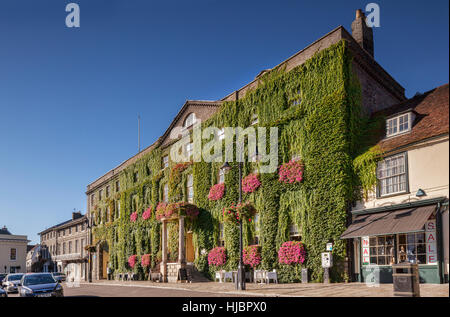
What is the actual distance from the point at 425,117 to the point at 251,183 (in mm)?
10583

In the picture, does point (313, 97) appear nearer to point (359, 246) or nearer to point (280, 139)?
point (280, 139)

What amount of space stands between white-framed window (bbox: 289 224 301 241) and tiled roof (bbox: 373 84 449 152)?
6476 millimetres

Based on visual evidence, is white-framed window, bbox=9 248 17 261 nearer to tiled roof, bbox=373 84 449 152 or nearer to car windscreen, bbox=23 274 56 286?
car windscreen, bbox=23 274 56 286

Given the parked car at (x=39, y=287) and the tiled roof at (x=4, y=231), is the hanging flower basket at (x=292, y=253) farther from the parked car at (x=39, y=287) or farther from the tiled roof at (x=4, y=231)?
the tiled roof at (x=4, y=231)

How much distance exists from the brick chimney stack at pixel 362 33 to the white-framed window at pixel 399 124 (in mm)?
6982

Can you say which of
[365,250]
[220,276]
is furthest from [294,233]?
[220,276]

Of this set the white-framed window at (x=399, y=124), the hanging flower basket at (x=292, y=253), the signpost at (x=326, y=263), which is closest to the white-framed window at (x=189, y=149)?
the hanging flower basket at (x=292, y=253)

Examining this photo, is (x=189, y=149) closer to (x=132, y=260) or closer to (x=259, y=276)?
(x=132, y=260)

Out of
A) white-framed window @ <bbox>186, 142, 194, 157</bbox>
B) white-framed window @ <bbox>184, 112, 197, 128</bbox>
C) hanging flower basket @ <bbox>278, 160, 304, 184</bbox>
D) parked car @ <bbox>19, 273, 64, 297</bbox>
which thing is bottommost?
parked car @ <bbox>19, 273, 64, 297</bbox>

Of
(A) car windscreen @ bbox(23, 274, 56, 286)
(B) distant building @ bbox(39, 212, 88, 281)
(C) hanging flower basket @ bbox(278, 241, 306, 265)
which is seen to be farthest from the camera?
(B) distant building @ bbox(39, 212, 88, 281)

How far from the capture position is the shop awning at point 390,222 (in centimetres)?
1764

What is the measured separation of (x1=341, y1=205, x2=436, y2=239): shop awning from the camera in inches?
695

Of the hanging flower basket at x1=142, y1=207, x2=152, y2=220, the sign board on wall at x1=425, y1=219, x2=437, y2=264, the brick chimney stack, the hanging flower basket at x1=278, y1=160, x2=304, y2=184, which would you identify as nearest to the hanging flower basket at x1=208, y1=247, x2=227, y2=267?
the hanging flower basket at x1=278, y1=160, x2=304, y2=184

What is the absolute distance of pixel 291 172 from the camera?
78.7 ft
